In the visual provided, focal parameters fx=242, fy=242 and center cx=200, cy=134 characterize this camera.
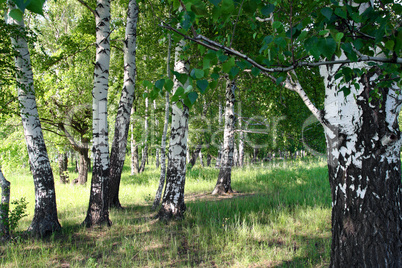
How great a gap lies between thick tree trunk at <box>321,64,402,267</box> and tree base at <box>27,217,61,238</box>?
5.20m

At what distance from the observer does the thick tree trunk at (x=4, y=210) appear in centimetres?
445

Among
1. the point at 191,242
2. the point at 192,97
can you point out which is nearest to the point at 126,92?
the point at 191,242

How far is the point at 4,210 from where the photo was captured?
4465 mm

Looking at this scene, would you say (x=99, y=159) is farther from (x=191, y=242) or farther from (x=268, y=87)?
(x=268, y=87)

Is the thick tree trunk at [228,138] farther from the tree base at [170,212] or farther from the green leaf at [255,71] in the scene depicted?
the green leaf at [255,71]

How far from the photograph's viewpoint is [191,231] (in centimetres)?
492

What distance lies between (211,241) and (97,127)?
137 inches

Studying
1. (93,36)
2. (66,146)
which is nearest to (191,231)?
(93,36)

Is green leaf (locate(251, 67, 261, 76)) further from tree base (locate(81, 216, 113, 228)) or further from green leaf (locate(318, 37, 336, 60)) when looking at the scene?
tree base (locate(81, 216, 113, 228))

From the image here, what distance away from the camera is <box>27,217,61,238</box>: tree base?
15.8ft

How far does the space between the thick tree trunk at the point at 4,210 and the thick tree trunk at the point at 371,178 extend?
550 centimetres

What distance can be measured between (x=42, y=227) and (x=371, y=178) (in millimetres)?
5675

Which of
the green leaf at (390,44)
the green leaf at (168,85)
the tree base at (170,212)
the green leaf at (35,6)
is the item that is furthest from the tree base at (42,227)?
the green leaf at (390,44)

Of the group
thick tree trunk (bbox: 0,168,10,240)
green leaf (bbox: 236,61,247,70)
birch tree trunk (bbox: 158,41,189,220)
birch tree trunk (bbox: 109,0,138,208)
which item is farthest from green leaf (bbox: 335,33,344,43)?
birch tree trunk (bbox: 109,0,138,208)
